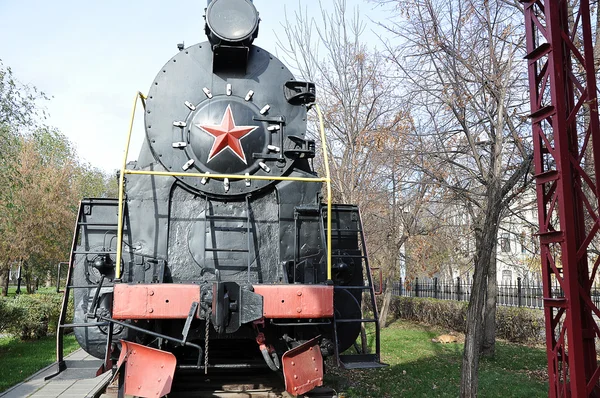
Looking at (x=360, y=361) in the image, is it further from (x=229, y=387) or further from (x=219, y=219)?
(x=219, y=219)

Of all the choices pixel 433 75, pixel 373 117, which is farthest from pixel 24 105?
pixel 433 75

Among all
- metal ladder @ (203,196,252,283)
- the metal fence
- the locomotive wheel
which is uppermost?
metal ladder @ (203,196,252,283)

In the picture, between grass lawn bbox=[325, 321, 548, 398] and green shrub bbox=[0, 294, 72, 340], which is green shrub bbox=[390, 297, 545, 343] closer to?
grass lawn bbox=[325, 321, 548, 398]

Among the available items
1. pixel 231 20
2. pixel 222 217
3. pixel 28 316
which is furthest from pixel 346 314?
pixel 28 316

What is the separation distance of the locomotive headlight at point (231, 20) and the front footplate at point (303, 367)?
3.53m

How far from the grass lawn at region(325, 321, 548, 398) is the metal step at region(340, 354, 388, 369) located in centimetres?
268

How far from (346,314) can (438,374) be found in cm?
475

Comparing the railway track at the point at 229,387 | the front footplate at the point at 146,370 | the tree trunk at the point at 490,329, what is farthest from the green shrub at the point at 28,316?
the tree trunk at the point at 490,329

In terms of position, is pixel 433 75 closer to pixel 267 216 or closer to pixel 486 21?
pixel 486 21

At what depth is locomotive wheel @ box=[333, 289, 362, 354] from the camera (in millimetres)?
6207

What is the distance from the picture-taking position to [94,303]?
499 cm

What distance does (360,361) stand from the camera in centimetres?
540

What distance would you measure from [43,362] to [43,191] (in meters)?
18.1

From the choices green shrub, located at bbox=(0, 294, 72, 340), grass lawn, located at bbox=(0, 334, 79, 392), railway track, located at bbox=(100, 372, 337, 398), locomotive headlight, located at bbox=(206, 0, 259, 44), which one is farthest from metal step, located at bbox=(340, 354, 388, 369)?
green shrub, located at bbox=(0, 294, 72, 340)
